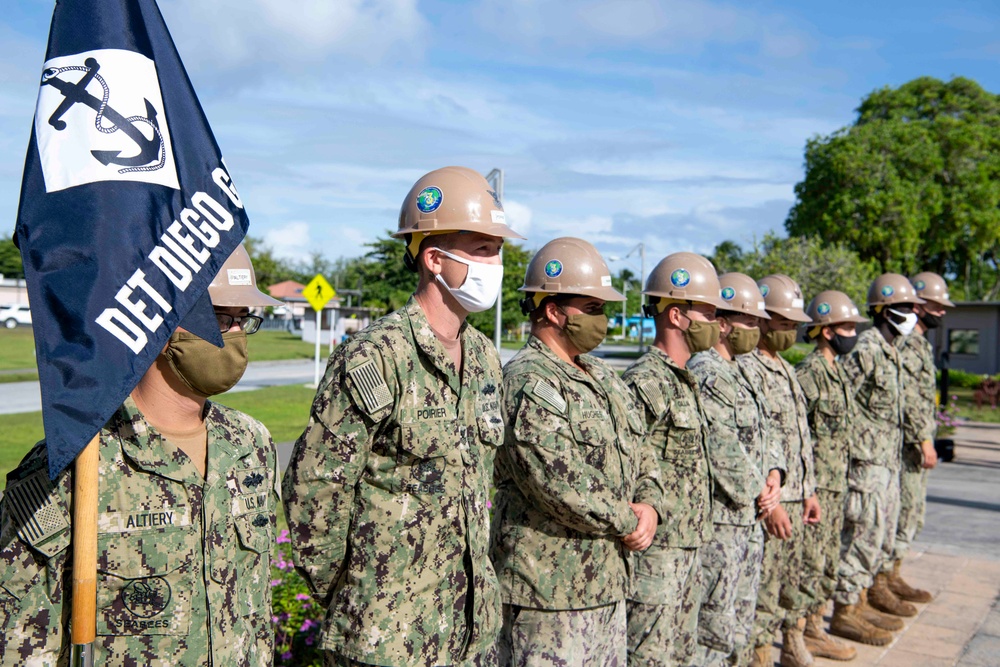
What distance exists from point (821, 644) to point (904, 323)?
119 inches

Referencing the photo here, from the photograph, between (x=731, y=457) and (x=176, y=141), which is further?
(x=731, y=457)

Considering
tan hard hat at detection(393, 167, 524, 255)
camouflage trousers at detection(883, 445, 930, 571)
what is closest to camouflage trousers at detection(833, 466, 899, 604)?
camouflage trousers at detection(883, 445, 930, 571)

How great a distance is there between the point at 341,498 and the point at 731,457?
2.78 metres

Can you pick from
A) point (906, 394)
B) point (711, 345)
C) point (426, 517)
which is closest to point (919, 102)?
point (906, 394)

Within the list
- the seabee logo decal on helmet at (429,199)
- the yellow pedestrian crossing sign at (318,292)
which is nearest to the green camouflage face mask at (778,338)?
the seabee logo decal on helmet at (429,199)

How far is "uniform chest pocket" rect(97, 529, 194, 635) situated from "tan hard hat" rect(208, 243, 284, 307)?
2.35ft

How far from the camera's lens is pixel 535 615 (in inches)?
149

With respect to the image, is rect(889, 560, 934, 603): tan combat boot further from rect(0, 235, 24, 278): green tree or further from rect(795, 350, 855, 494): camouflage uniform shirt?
rect(0, 235, 24, 278): green tree

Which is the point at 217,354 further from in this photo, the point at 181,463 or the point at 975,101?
the point at 975,101

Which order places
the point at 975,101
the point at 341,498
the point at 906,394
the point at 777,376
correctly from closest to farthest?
the point at 341,498, the point at 777,376, the point at 906,394, the point at 975,101

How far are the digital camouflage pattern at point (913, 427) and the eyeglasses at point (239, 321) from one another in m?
6.47

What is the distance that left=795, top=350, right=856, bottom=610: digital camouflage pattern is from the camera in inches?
257

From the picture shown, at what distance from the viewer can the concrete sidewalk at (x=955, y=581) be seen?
6246 millimetres

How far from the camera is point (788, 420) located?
608 cm
